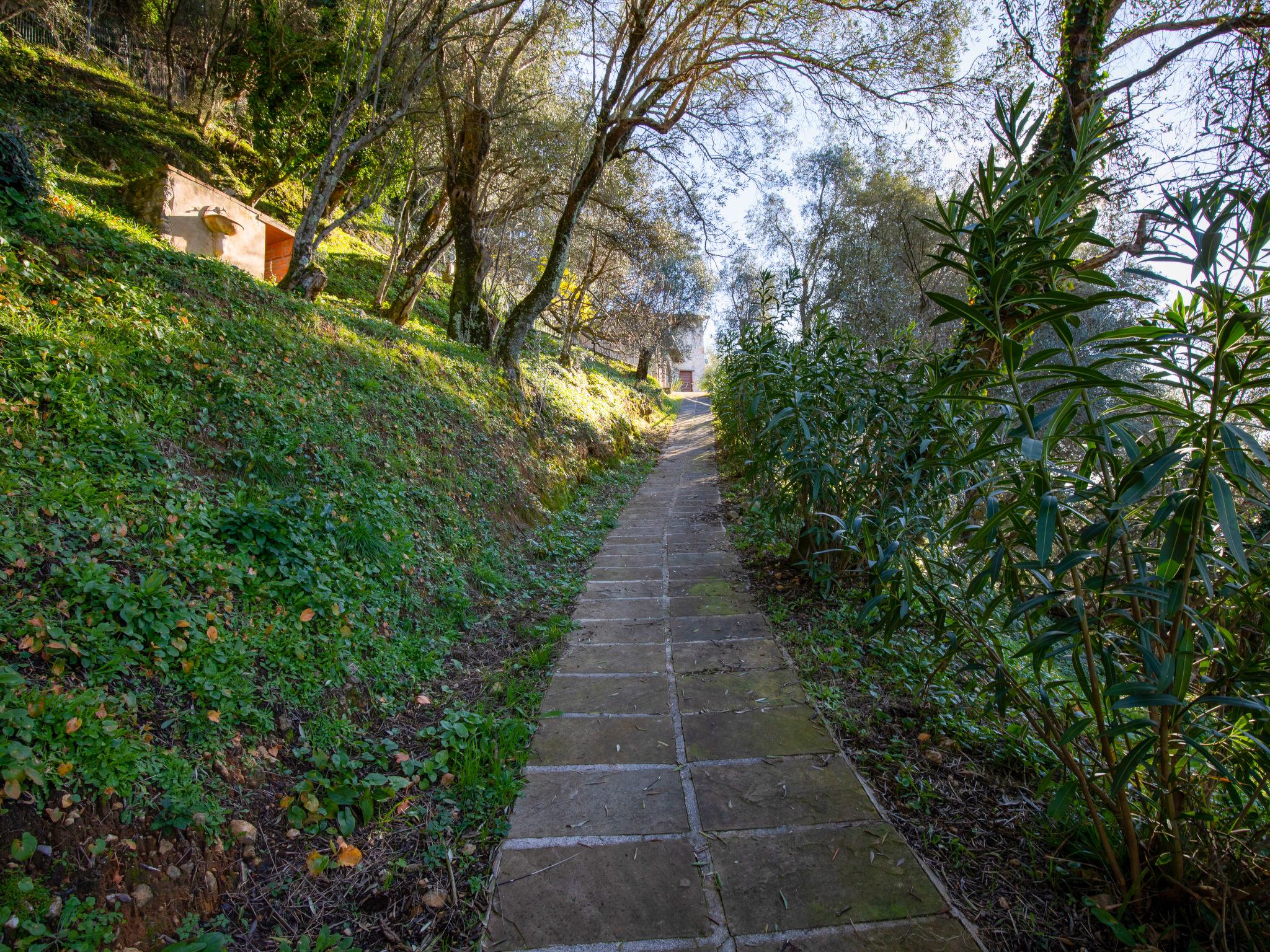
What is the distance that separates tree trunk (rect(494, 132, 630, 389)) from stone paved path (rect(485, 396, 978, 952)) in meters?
5.13

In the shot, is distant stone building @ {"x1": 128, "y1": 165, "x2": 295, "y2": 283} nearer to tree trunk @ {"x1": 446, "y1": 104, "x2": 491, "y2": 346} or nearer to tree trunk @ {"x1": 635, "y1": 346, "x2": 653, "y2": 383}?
tree trunk @ {"x1": 446, "y1": 104, "x2": 491, "y2": 346}

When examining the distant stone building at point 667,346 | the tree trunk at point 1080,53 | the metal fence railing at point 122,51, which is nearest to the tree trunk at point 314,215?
the tree trunk at point 1080,53

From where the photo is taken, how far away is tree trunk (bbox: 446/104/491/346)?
7.98m

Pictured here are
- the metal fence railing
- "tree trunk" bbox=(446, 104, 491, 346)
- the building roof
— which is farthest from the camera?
the metal fence railing

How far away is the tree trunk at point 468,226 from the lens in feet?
26.2

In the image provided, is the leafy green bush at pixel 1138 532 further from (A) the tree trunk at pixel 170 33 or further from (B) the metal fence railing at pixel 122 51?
(B) the metal fence railing at pixel 122 51

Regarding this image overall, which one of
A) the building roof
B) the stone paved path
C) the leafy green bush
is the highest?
the building roof

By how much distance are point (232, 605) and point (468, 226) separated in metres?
7.04

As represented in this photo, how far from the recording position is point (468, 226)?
8242 millimetres

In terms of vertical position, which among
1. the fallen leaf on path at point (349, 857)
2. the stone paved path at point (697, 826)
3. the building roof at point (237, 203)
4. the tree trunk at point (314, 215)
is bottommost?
the fallen leaf on path at point (349, 857)

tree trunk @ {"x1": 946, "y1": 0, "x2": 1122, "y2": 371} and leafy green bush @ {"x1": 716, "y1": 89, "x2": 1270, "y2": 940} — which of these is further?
tree trunk @ {"x1": 946, "y1": 0, "x2": 1122, "y2": 371}

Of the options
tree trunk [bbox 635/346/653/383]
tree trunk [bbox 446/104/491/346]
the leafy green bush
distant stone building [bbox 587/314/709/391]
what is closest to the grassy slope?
the leafy green bush

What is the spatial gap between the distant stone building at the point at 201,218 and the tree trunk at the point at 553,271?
8.57ft

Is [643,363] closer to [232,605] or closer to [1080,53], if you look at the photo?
[1080,53]
